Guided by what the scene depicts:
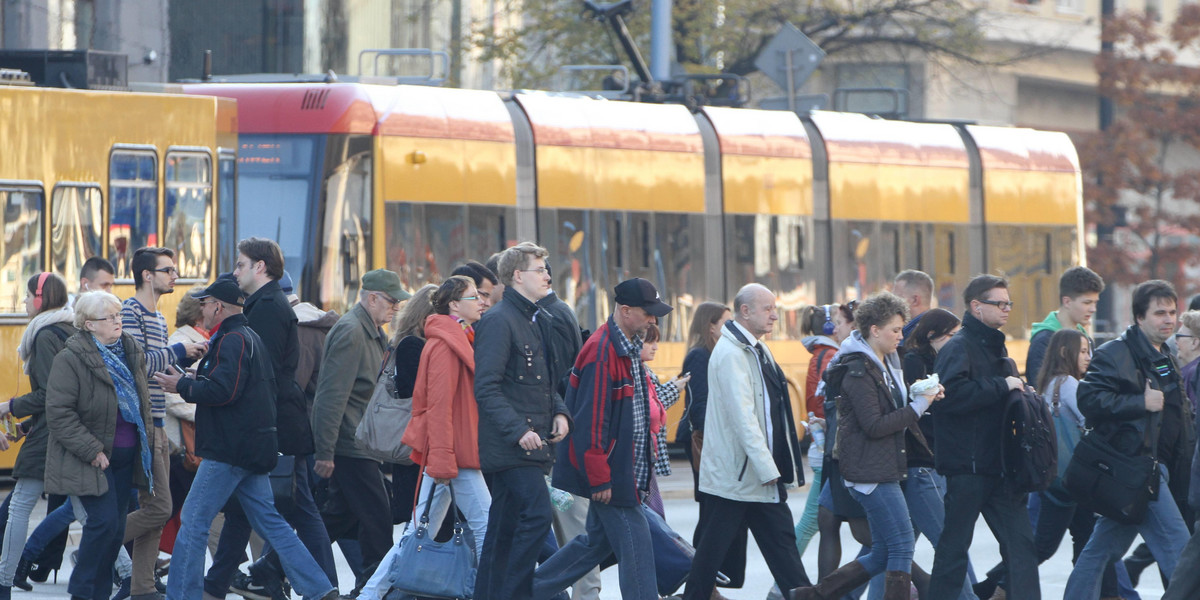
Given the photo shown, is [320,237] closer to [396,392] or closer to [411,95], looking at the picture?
[411,95]

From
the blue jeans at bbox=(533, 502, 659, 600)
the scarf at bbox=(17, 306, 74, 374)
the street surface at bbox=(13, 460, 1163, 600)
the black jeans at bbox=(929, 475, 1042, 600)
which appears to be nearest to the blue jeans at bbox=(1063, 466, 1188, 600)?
the black jeans at bbox=(929, 475, 1042, 600)

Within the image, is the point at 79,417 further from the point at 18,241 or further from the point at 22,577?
the point at 18,241

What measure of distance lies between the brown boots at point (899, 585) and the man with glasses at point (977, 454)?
118 millimetres

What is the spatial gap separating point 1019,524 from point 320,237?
7765mm

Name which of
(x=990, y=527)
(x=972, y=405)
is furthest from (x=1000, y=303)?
(x=990, y=527)

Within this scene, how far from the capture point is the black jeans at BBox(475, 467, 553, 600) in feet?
28.7

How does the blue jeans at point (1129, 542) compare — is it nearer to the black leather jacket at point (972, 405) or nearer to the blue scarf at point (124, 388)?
the black leather jacket at point (972, 405)

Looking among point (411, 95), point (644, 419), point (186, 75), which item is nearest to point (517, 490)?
point (644, 419)

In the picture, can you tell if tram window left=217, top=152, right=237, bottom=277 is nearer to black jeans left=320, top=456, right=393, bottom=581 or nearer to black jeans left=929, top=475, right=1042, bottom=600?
black jeans left=320, top=456, right=393, bottom=581

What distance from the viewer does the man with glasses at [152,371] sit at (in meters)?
9.70

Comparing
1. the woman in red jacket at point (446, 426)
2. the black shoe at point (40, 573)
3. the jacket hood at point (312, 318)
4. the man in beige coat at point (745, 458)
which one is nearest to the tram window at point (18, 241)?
the black shoe at point (40, 573)

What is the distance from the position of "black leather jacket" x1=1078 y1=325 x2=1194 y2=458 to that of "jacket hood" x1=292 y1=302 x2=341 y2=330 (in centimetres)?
418

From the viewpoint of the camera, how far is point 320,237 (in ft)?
50.4

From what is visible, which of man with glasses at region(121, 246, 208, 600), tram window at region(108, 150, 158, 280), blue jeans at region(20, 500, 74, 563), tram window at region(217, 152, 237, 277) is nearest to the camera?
man with glasses at region(121, 246, 208, 600)
